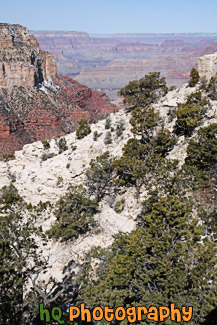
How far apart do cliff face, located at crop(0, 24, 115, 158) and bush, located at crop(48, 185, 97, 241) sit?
54032 mm

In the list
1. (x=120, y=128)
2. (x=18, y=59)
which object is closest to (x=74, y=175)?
(x=120, y=128)

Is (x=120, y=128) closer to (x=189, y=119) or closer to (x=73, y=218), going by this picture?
(x=189, y=119)

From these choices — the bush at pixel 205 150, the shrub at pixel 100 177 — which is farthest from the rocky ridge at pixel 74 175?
the bush at pixel 205 150

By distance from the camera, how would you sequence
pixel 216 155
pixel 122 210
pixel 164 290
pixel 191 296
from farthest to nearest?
1. pixel 122 210
2. pixel 216 155
3. pixel 164 290
4. pixel 191 296

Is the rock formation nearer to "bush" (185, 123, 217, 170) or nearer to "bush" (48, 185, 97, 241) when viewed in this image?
"bush" (185, 123, 217, 170)

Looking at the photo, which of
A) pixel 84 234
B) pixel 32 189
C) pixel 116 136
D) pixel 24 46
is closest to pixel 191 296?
pixel 84 234

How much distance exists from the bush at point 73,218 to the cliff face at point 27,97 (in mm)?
54032

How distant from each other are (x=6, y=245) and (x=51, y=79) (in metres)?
108

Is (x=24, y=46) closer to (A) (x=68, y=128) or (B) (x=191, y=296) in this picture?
(A) (x=68, y=128)

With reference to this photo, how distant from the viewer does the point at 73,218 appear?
71.4 feet

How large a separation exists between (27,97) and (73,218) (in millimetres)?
77136

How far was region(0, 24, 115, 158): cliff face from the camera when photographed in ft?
261

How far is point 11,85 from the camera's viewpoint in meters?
90.4

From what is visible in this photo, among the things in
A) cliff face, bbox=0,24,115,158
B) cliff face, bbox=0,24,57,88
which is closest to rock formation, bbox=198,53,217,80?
cliff face, bbox=0,24,115,158
